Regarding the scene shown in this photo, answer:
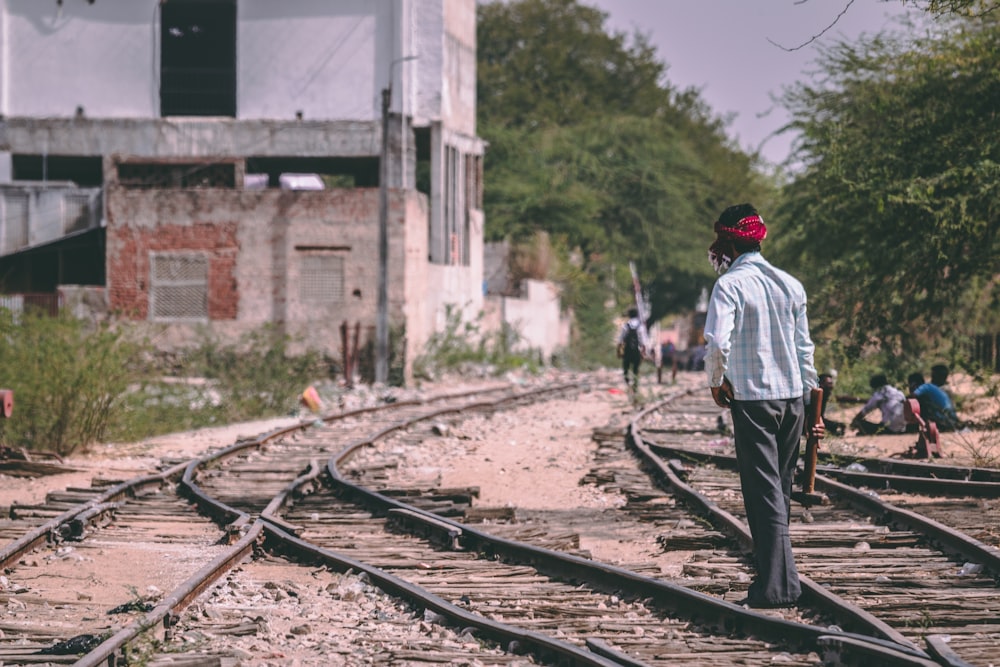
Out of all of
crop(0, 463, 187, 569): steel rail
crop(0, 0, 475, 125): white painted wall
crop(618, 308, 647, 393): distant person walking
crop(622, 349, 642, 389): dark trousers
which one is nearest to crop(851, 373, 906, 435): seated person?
crop(618, 308, 647, 393): distant person walking

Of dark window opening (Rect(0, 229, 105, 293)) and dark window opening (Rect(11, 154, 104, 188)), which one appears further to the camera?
dark window opening (Rect(11, 154, 104, 188))

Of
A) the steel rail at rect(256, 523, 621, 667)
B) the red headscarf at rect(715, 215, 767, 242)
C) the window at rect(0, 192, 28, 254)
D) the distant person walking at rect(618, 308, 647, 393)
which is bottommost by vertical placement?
the steel rail at rect(256, 523, 621, 667)

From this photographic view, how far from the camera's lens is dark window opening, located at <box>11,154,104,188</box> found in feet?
104

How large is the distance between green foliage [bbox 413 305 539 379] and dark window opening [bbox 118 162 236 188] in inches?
236

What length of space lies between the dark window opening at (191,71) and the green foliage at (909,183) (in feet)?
54.1

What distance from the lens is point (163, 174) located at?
3009 cm

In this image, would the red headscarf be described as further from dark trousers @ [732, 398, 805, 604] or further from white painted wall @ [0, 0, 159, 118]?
white painted wall @ [0, 0, 159, 118]

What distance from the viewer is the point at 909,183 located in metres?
15.9

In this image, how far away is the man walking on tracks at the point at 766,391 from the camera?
6121 mm

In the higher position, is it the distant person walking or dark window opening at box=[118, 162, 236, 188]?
dark window opening at box=[118, 162, 236, 188]

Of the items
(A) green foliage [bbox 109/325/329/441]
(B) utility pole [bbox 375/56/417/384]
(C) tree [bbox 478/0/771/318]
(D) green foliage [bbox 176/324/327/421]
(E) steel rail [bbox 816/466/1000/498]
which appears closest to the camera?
(E) steel rail [bbox 816/466/1000/498]

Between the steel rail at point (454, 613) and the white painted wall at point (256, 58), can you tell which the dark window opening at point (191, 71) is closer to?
the white painted wall at point (256, 58)

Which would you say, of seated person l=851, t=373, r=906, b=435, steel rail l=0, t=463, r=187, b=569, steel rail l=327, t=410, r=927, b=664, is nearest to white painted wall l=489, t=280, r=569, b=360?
seated person l=851, t=373, r=906, b=435

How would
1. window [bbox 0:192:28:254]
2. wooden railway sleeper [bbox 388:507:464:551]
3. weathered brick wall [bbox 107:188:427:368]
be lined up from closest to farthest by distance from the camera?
wooden railway sleeper [bbox 388:507:464:551] → weathered brick wall [bbox 107:188:427:368] → window [bbox 0:192:28:254]
